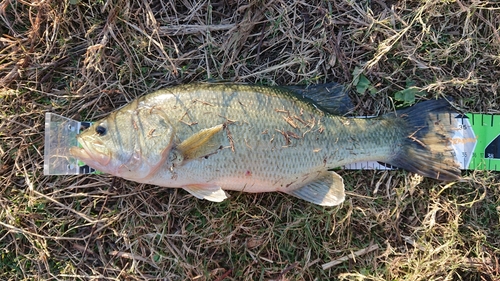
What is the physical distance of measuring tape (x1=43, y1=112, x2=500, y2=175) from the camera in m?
3.04

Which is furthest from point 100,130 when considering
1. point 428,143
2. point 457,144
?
point 457,144

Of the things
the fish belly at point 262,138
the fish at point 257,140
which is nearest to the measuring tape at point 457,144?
the fish at point 257,140

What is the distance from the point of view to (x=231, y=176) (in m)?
2.77

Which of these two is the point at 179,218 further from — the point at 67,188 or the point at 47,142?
the point at 47,142

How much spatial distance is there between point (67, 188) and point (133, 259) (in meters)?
0.80

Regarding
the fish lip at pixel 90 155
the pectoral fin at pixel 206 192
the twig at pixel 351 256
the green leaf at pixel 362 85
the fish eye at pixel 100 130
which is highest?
the green leaf at pixel 362 85

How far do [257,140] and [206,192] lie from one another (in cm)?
55

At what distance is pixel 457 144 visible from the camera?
3.12 meters

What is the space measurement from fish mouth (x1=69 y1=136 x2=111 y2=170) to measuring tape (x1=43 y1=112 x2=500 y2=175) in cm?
47

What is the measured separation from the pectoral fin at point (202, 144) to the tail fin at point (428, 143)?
1425mm

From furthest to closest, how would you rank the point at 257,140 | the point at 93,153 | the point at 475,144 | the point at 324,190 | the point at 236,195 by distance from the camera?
the point at 475,144, the point at 236,195, the point at 324,190, the point at 257,140, the point at 93,153

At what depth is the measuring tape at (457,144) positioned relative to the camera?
3037 millimetres

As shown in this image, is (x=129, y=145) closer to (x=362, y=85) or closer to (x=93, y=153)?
(x=93, y=153)

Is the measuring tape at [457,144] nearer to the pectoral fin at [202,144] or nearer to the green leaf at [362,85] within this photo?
the green leaf at [362,85]
